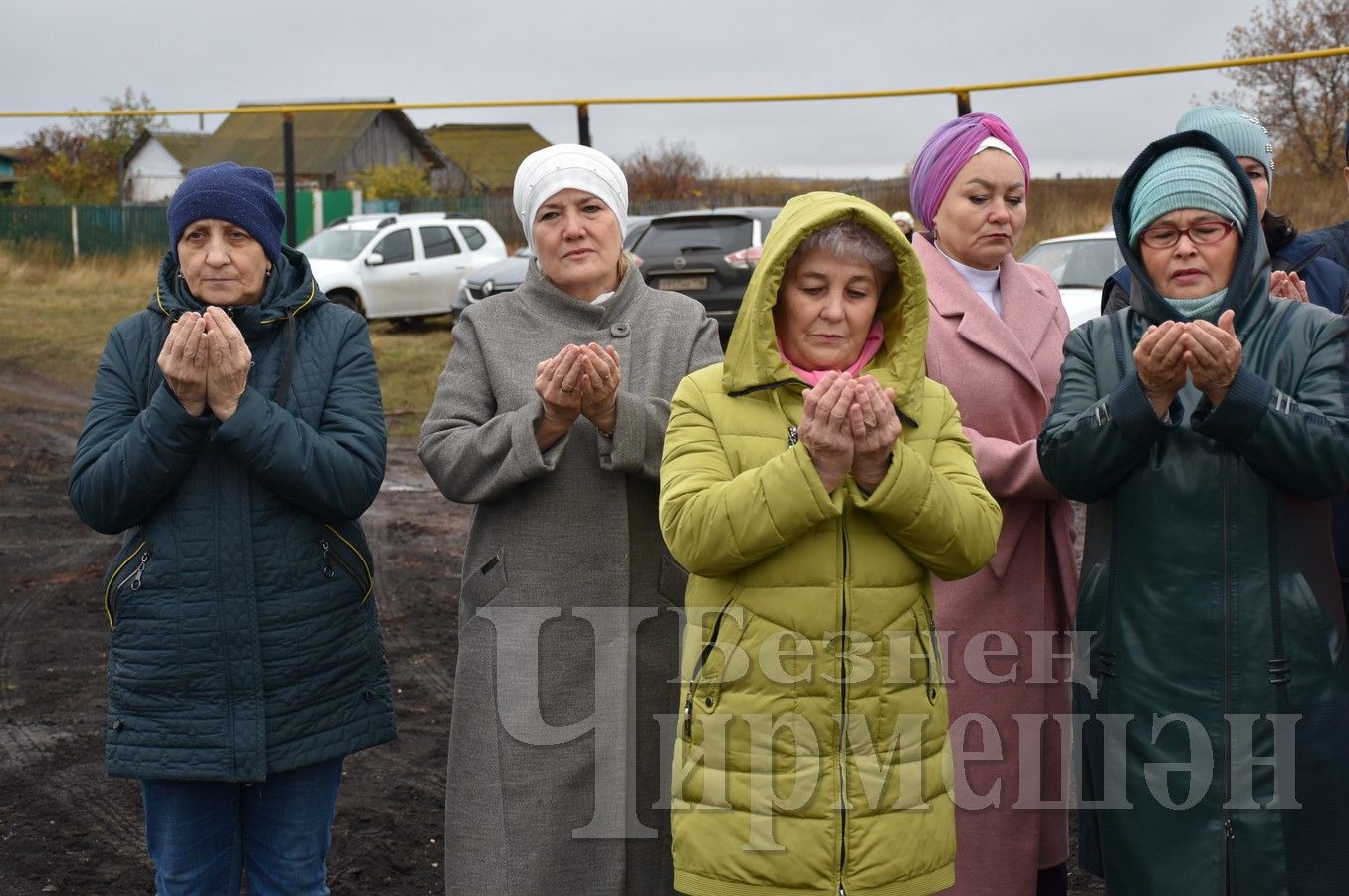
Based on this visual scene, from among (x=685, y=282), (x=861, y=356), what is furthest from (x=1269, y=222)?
(x=685, y=282)

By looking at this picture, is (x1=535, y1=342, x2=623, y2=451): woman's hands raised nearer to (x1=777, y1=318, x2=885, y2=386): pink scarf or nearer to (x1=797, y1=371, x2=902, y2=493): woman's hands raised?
(x1=777, y1=318, x2=885, y2=386): pink scarf

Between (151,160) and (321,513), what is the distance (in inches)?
2288

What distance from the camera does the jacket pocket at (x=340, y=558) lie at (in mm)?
3098

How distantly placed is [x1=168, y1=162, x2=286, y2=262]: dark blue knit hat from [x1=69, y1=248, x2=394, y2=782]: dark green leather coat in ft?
0.41

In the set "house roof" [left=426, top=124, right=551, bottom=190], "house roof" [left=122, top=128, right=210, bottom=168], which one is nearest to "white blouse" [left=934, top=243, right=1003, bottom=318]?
"house roof" [left=426, top=124, right=551, bottom=190]

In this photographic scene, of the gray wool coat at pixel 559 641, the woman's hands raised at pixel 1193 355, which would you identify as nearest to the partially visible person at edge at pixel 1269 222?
the woman's hands raised at pixel 1193 355

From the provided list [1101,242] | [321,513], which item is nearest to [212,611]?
[321,513]

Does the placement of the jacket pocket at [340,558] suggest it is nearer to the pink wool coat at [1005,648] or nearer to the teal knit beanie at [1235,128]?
the pink wool coat at [1005,648]

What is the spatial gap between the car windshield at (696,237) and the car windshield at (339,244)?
6585 mm

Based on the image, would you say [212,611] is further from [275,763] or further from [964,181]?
[964,181]

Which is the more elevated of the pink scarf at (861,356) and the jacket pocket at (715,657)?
the pink scarf at (861,356)

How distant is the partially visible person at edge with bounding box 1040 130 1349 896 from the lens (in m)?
2.72

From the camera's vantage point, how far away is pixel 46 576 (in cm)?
750

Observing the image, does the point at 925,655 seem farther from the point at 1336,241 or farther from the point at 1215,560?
the point at 1336,241
